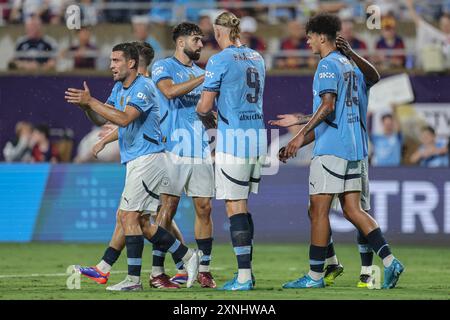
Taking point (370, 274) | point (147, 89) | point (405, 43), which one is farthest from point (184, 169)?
point (405, 43)

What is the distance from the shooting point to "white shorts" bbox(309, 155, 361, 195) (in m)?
10.8

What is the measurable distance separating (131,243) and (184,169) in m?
1.31

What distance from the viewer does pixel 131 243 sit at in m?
10.5

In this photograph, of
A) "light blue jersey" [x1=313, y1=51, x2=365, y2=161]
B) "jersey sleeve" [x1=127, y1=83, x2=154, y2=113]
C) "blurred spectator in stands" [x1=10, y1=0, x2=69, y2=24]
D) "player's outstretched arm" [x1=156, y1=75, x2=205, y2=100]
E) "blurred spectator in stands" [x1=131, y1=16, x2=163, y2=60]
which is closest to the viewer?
"jersey sleeve" [x1=127, y1=83, x2=154, y2=113]

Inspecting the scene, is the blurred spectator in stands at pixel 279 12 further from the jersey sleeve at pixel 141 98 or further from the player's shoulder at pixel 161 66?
the jersey sleeve at pixel 141 98

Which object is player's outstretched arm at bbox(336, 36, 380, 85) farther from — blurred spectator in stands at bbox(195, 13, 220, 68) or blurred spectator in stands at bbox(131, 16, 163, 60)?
blurred spectator in stands at bbox(131, 16, 163, 60)

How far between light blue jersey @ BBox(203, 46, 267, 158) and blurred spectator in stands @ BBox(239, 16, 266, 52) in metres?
8.29

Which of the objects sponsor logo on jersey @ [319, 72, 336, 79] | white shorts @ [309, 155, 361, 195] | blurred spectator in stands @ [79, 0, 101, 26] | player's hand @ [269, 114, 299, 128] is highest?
blurred spectator in stands @ [79, 0, 101, 26]

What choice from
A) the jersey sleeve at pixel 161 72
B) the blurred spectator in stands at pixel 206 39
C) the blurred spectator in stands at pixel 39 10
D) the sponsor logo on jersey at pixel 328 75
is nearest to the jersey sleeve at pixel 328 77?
the sponsor logo on jersey at pixel 328 75

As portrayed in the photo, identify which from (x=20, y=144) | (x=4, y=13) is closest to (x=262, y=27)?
(x=4, y=13)

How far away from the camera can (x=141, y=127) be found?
10727 millimetres

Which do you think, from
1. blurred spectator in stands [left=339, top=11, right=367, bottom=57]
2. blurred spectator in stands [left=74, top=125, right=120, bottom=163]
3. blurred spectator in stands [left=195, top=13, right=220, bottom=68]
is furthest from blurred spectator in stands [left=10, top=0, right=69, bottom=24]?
blurred spectator in stands [left=339, top=11, right=367, bottom=57]

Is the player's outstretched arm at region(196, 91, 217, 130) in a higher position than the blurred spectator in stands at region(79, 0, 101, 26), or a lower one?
lower

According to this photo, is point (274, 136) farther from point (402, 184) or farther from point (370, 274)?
point (370, 274)
